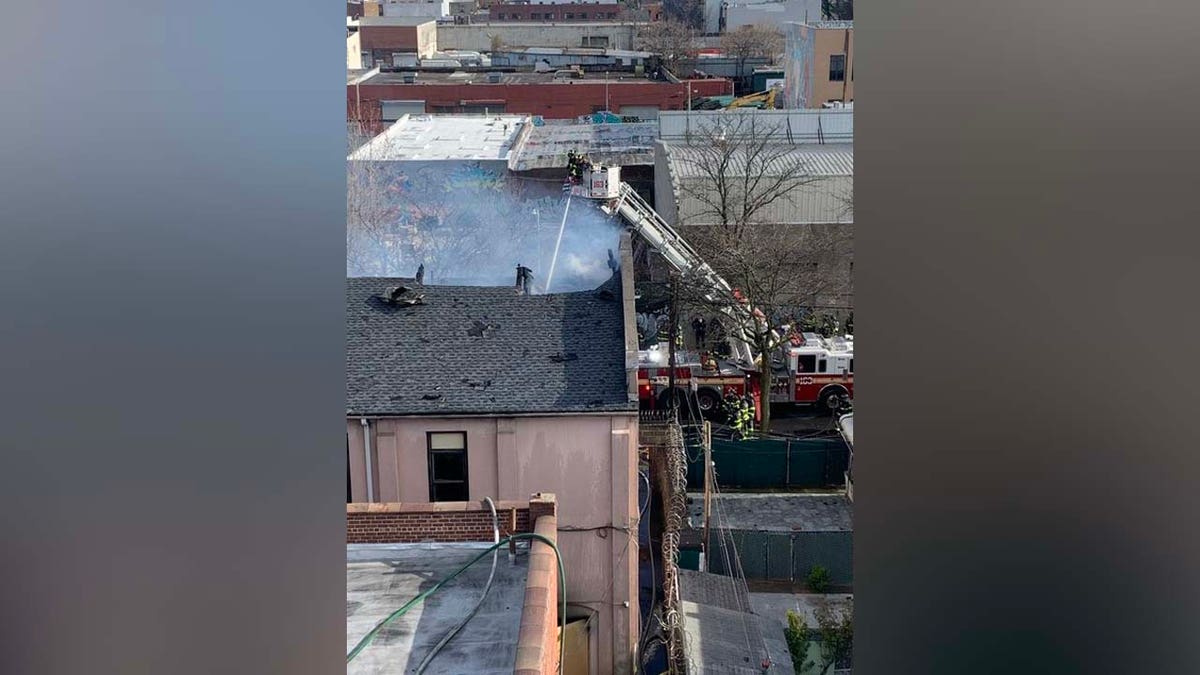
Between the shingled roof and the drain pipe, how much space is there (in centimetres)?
8

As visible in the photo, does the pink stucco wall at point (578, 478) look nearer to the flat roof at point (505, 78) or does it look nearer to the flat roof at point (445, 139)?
the flat roof at point (445, 139)

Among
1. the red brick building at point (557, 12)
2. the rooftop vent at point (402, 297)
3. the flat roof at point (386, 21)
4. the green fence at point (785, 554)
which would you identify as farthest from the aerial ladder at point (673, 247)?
the red brick building at point (557, 12)

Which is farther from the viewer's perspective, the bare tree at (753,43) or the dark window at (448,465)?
the bare tree at (753,43)

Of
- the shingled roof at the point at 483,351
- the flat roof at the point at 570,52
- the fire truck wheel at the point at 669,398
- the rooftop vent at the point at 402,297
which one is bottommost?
the fire truck wheel at the point at 669,398

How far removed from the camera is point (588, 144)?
1542cm

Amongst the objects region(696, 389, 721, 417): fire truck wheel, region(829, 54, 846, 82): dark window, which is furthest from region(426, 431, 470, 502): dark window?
region(829, 54, 846, 82): dark window

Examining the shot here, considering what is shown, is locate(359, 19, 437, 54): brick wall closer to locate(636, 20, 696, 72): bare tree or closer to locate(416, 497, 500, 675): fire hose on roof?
locate(636, 20, 696, 72): bare tree

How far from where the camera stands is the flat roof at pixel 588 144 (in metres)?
14.2

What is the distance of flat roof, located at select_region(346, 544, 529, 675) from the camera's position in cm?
391

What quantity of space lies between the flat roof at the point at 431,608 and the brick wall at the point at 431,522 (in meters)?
0.09

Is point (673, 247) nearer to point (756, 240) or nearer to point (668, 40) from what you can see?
point (756, 240)
